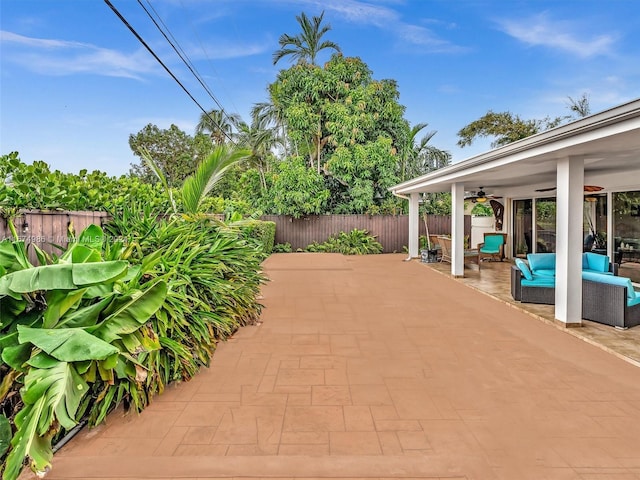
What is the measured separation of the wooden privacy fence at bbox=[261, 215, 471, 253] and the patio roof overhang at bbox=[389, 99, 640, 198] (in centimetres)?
745

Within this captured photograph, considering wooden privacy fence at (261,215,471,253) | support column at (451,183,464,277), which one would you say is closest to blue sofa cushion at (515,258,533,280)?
support column at (451,183,464,277)

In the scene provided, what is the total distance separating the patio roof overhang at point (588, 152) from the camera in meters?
4.07

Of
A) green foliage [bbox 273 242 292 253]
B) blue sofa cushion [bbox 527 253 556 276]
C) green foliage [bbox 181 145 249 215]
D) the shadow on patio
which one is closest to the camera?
the shadow on patio

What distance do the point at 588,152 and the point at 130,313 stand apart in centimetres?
588

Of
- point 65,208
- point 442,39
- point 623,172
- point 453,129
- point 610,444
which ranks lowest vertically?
point 610,444

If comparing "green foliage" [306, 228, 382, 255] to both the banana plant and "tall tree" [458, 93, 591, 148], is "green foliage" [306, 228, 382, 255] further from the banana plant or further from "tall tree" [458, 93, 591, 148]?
the banana plant

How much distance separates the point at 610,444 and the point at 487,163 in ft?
18.4

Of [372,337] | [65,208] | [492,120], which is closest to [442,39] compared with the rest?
[492,120]

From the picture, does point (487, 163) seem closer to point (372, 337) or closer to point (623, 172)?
point (623, 172)

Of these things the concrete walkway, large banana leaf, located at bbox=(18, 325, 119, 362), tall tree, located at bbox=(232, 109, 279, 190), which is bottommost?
the concrete walkway

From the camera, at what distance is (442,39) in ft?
49.9

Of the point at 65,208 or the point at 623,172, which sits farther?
the point at 623,172

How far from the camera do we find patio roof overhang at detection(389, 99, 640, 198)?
13.4 feet

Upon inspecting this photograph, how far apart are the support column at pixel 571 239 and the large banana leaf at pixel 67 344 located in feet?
19.0
